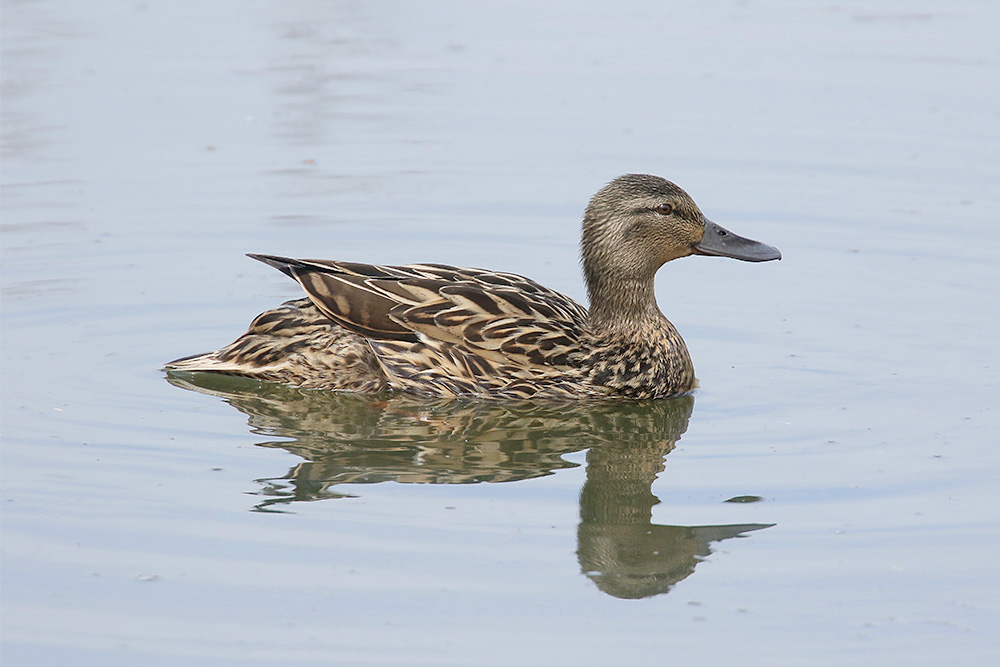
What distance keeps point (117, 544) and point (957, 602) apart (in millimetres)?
3454

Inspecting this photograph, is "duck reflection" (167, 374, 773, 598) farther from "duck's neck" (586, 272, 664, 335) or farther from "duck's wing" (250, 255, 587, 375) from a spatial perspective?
"duck's neck" (586, 272, 664, 335)

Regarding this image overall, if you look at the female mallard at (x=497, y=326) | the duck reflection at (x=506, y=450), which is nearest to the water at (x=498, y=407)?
the duck reflection at (x=506, y=450)

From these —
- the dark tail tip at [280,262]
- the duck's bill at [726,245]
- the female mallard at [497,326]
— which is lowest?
the female mallard at [497,326]

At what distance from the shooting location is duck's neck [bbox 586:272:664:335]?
912cm

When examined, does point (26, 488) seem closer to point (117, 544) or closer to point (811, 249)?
point (117, 544)

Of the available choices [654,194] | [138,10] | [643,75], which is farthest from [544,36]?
[654,194]

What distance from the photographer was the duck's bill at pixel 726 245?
9109 millimetres

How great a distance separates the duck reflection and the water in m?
0.03

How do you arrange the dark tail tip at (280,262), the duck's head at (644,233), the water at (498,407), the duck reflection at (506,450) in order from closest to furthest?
the water at (498,407)
the duck reflection at (506,450)
the dark tail tip at (280,262)
the duck's head at (644,233)

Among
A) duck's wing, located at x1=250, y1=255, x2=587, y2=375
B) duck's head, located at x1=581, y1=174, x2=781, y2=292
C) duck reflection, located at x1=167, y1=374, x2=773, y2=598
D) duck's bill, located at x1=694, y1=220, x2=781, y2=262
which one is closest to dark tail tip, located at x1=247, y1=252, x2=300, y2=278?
duck's wing, located at x1=250, y1=255, x2=587, y2=375

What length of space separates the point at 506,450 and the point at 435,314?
3.90 ft

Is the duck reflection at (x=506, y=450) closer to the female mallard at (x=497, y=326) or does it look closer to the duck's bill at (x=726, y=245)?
the female mallard at (x=497, y=326)

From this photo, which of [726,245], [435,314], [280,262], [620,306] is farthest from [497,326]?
[726,245]

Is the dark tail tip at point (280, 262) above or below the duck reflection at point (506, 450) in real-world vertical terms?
above
